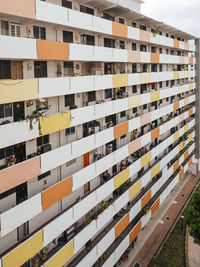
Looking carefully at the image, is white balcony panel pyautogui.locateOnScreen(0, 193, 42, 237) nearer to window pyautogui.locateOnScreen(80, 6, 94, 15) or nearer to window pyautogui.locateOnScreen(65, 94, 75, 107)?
window pyautogui.locateOnScreen(65, 94, 75, 107)

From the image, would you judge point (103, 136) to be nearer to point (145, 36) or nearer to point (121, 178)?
point (121, 178)

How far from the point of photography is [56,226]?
46.0ft

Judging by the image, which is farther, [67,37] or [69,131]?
[69,131]

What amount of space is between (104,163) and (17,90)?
341 inches

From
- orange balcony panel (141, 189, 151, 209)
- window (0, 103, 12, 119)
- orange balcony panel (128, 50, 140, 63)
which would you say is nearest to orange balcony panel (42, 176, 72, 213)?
window (0, 103, 12, 119)

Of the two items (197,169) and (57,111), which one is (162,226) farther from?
(57,111)

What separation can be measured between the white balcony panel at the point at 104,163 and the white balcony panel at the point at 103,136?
1.20m

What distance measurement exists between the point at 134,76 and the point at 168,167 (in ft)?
48.7

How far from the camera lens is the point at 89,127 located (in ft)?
57.4

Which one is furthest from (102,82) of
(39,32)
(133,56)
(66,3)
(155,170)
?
(155,170)

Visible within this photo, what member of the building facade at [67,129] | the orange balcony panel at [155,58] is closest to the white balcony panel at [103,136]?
the building facade at [67,129]

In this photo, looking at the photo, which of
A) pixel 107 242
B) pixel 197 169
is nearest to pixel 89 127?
pixel 107 242

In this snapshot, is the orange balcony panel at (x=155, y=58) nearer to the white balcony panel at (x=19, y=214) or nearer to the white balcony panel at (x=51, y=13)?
the white balcony panel at (x=51, y=13)

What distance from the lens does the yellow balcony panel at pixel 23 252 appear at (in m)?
11.5
